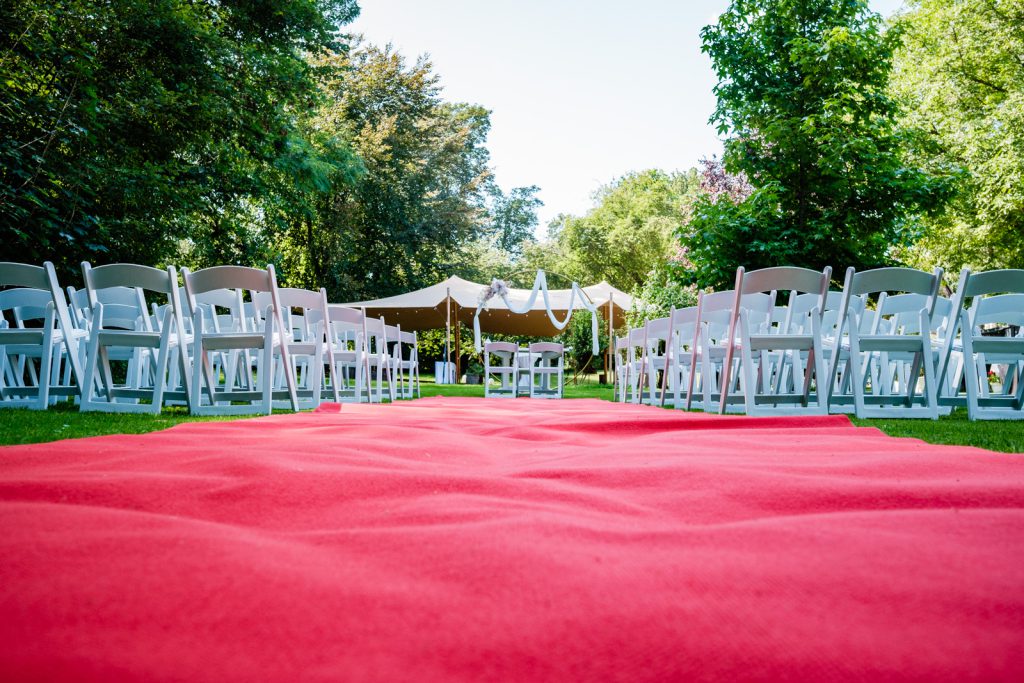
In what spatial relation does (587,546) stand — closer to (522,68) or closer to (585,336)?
(585,336)

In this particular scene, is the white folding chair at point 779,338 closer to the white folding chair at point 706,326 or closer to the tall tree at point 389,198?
the white folding chair at point 706,326

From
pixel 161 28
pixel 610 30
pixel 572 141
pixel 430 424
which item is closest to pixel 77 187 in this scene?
pixel 161 28

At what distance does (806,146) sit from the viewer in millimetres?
12672

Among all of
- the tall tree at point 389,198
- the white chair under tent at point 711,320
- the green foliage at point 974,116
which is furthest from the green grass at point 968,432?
the tall tree at point 389,198

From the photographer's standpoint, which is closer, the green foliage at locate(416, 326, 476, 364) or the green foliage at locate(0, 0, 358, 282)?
the green foliage at locate(0, 0, 358, 282)

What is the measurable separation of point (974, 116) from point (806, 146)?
29.5 ft

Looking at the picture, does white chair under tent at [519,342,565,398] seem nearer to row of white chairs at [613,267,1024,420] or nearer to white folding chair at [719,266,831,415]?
row of white chairs at [613,267,1024,420]

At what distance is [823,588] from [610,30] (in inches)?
1209

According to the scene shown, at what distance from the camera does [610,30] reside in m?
28.5

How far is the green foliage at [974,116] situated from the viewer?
1694 cm

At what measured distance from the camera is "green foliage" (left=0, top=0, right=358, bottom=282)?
7746mm

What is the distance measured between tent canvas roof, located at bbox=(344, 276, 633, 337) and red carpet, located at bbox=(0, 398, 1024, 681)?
47.5ft

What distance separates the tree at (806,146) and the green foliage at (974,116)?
17.2 ft

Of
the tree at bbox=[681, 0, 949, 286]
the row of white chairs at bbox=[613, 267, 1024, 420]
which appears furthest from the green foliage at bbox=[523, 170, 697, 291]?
the row of white chairs at bbox=[613, 267, 1024, 420]
